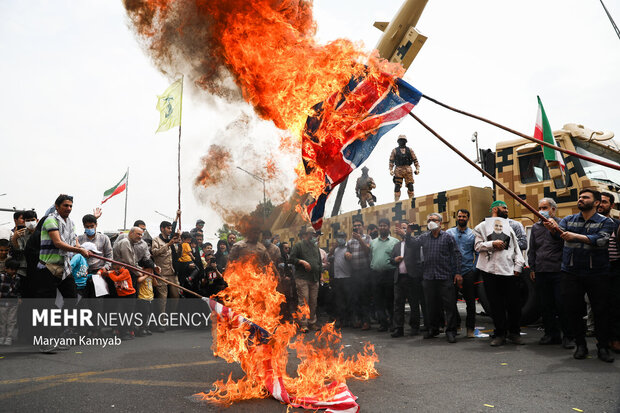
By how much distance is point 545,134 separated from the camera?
7.75 m

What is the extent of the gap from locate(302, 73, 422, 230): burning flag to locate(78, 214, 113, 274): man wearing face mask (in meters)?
4.53

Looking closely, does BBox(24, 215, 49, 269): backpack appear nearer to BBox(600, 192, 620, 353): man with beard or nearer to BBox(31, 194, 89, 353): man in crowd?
BBox(31, 194, 89, 353): man in crowd

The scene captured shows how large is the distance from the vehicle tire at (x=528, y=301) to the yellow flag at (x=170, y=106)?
624cm

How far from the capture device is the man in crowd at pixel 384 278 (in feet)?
26.7

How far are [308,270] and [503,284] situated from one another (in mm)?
3338

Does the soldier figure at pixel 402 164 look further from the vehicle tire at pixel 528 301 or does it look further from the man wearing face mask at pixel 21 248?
the man wearing face mask at pixel 21 248

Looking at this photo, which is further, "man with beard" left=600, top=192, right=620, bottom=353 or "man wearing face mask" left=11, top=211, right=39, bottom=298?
"man wearing face mask" left=11, top=211, right=39, bottom=298

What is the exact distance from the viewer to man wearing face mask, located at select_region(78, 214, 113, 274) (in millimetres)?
7413

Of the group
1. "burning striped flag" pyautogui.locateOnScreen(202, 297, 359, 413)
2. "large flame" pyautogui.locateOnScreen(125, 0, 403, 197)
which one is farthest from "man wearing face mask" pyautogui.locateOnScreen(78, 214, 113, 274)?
"burning striped flag" pyautogui.locateOnScreen(202, 297, 359, 413)

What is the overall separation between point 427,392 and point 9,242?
6.96 metres

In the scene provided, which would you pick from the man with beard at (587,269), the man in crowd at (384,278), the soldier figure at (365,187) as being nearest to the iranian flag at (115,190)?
the soldier figure at (365,187)

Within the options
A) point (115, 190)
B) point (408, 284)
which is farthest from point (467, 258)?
point (115, 190)

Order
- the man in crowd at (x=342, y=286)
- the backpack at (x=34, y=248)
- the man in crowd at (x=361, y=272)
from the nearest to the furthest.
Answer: the backpack at (x=34, y=248) → the man in crowd at (x=361, y=272) → the man in crowd at (x=342, y=286)

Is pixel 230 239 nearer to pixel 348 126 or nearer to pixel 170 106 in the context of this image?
pixel 170 106
